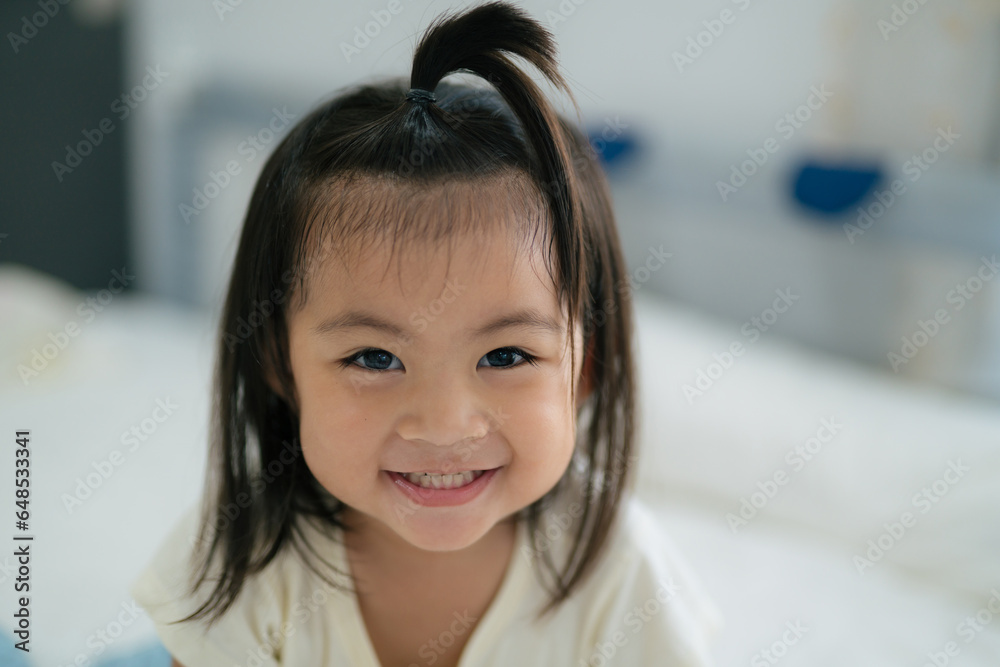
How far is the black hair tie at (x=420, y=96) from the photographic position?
2.31 ft

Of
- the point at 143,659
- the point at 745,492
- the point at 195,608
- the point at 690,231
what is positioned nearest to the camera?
the point at 195,608

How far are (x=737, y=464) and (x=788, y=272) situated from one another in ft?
2.19

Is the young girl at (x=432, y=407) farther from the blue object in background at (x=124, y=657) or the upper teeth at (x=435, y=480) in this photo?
the blue object in background at (x=124, y=657)

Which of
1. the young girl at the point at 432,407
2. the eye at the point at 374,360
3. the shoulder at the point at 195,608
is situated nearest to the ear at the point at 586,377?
the young girl at the point at 432,407

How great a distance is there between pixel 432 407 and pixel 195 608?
1.16ft

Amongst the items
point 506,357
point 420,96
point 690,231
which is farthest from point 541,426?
point 690,231

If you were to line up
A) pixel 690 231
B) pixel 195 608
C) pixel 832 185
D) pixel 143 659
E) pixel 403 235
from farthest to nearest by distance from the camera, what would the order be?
pixel 690 231, pixel 832 185, pixel 143 659, pixel 195 608, pixel 403 235

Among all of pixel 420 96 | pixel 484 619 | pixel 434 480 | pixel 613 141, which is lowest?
pixel 484 619

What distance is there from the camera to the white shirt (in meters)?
0.82

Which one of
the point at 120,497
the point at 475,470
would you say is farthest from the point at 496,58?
the point at 120,497

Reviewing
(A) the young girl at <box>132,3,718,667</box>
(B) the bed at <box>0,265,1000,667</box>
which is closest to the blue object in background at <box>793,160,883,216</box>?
(B) the bed at <box>0,265,1000,667</box>

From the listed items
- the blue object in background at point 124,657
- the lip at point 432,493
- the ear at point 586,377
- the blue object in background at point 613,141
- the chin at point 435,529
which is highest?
the blue object in background at point 613,141

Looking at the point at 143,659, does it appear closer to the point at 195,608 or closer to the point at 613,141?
the point at 195,608

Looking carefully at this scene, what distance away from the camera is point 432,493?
0.74 meters
